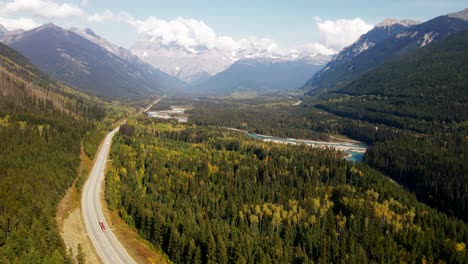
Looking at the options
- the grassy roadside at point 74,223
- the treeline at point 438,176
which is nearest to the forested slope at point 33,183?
the grassy roadside at point 74,223

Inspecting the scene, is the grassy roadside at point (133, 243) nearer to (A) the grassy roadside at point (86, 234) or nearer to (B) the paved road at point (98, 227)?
(A) the grassy roadside at point (86, 234)

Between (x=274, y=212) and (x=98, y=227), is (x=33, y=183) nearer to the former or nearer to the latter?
(x=98, y=227)

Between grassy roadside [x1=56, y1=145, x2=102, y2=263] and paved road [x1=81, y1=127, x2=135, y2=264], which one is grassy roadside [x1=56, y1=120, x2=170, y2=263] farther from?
paved road [x1=81, y1=127, x2=135, y2=264]

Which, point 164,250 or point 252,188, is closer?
point 164,250

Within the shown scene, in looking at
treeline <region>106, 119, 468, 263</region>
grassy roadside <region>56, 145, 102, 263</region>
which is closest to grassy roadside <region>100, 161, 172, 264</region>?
treeline <region>106, 119, 468, 263</region>

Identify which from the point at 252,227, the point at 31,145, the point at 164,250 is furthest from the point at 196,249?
the point at 31,145

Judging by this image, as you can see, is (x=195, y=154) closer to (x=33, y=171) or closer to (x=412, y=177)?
(x=33, y=171)
